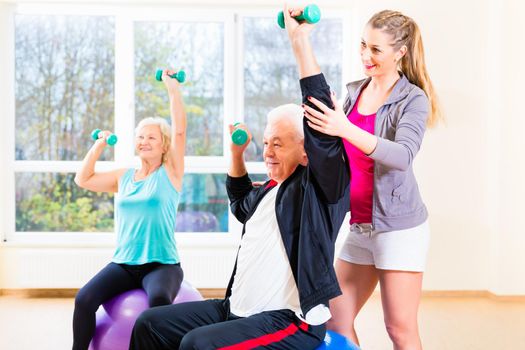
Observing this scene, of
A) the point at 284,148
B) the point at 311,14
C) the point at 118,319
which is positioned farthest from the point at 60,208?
the point at 311,14

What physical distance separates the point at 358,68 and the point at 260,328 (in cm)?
334

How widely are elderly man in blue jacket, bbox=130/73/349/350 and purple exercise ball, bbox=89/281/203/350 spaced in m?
0.65

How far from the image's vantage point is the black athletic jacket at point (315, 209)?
164 cm

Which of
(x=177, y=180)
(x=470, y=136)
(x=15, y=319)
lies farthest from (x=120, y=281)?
(x=470, y=136)

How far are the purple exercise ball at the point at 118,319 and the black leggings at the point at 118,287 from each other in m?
0.03

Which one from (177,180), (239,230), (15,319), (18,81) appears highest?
(18,81)

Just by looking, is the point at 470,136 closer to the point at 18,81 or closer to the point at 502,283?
the point at 502,283

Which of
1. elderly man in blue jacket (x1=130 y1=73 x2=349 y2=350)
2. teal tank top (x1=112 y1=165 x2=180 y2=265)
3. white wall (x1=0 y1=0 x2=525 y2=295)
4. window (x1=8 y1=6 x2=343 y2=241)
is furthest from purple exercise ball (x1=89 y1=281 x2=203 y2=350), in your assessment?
window (x1=8 y1=6 x2=343 y2=241)

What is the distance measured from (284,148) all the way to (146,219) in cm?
119

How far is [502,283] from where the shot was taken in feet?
15.2

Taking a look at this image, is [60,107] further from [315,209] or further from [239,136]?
[315,209]

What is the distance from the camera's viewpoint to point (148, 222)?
2.88 metres

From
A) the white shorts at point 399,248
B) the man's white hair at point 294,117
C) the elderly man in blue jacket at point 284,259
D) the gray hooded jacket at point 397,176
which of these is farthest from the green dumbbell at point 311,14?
the white shorts at point 399,248

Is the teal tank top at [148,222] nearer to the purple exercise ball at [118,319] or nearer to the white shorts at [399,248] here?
the purple exercise ball at [118,319]
